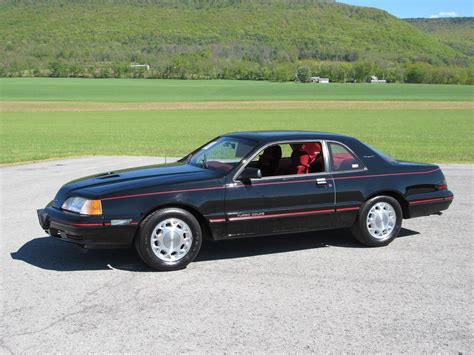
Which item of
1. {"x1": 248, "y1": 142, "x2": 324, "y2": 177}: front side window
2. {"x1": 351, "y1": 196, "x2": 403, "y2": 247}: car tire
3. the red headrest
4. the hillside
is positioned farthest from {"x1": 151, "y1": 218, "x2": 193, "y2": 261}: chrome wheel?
the hillside

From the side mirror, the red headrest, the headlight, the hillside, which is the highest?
the hillside

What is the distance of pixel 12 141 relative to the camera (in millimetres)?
26391

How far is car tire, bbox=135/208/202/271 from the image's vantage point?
19.7 feet

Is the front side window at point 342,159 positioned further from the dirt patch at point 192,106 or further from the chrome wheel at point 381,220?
the dirt patch at point 192,106

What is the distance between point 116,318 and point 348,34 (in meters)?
195

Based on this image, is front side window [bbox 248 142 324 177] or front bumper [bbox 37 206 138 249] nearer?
front bumper [bbox 37 206 138 249]

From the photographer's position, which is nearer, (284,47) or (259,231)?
(259,231)

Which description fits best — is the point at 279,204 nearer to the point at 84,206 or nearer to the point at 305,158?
the point at 305,158

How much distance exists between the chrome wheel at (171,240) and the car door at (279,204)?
497mm

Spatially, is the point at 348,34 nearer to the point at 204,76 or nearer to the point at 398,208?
the point at 204,76

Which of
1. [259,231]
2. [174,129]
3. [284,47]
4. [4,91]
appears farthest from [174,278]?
[284,47]

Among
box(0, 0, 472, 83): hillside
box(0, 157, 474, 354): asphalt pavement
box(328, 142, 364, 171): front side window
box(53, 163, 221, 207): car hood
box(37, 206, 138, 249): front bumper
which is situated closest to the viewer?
box(0, 157, 474, 354): asphalt pavement

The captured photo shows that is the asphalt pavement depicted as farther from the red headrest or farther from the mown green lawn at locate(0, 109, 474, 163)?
the mown green lawn at locate(0, 109, 474, 163)

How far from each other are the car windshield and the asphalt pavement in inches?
40.8
